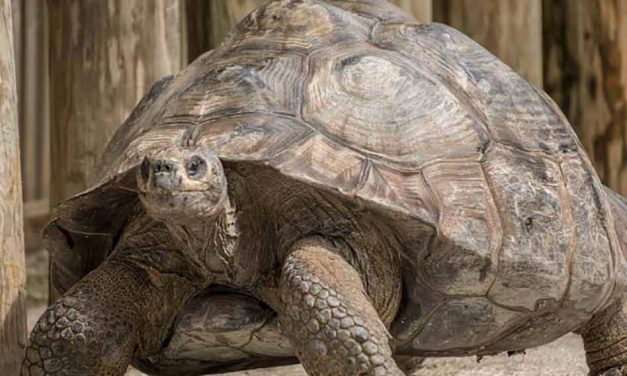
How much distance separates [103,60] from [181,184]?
167 cm

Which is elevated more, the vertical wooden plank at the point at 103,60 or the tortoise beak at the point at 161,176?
the tortoise beak at the point at 161,176

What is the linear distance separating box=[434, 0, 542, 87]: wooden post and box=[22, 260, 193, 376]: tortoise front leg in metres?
3.05

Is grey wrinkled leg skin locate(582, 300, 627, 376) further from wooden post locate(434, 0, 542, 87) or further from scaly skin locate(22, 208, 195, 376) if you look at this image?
wooden post locate(434, 0, 542, 87)

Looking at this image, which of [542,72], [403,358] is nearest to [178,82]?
[403,358]

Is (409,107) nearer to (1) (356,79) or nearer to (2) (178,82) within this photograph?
(1) (356,79)

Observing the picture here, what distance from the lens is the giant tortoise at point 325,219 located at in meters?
3.14

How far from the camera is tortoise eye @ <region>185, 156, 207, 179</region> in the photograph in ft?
9.87

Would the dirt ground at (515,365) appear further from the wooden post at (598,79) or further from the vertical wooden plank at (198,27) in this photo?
the vertical wooden plank at (198,27)

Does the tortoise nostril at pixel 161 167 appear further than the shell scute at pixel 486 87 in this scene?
No

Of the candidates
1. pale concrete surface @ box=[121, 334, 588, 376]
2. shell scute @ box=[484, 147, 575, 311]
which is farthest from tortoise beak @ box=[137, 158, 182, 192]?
pale concrete surface @ box=[121, 334, 588, 376]

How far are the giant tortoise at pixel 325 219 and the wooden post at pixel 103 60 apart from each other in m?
0.78

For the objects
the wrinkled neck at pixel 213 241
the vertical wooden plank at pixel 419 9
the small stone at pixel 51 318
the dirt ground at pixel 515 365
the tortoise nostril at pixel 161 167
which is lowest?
the dirt ground at pixel 515 365

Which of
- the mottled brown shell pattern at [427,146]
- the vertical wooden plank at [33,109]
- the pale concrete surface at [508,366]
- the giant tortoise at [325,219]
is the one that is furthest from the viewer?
the vertical wooden plank at [33,109]

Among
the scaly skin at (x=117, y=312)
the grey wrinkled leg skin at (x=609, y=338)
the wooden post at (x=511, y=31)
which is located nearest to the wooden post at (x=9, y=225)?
the scaly skin at (x=117, y=312)
